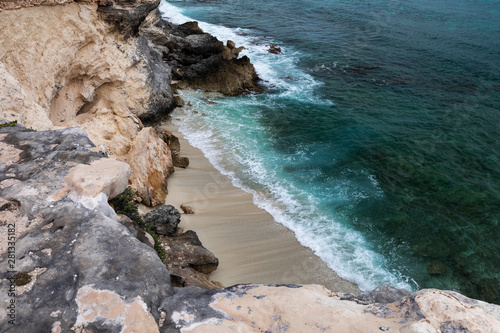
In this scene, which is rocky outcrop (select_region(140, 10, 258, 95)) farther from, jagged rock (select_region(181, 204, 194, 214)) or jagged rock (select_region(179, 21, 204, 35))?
jagged rock (select_region(181, 204, 194, 214))

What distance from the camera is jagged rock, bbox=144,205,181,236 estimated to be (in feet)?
32.7

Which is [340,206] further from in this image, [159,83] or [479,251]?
[159,83]

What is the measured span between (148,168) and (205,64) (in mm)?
12312

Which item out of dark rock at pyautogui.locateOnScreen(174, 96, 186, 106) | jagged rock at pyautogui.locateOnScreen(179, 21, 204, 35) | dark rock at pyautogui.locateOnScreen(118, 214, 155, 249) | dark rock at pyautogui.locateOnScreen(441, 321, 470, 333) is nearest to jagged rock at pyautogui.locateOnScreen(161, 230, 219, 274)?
dark rock at pyautogui.locateOnScreen(118, 214, 155, 249)

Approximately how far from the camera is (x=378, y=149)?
1587cm

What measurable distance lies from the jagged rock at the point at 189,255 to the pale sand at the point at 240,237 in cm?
35

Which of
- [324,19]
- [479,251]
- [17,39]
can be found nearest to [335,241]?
[479,251]

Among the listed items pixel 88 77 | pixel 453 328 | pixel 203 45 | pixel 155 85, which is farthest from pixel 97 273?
pixel 203 45

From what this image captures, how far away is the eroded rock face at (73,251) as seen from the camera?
4430mm

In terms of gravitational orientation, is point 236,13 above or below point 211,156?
above

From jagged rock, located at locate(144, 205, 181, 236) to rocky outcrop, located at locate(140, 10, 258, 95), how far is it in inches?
477

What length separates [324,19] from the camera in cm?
3872

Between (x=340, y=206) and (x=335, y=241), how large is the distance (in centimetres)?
174

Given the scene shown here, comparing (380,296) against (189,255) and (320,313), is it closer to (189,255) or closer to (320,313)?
(320,313)
